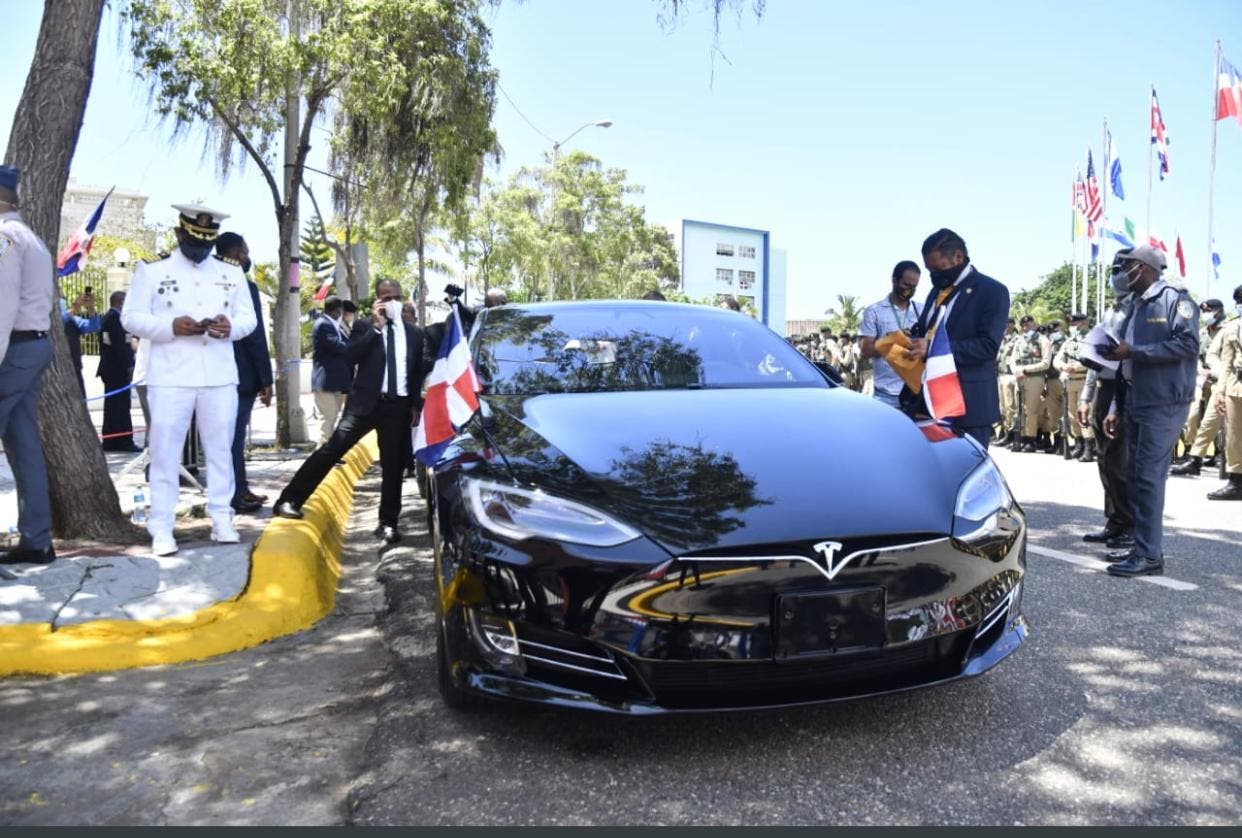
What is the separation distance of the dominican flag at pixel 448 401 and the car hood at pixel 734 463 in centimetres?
14

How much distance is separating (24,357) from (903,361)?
167 inches

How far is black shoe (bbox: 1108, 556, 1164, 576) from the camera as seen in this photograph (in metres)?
4.92

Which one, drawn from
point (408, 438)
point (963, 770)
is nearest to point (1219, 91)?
point (408, 438)

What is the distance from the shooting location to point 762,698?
2602 mm

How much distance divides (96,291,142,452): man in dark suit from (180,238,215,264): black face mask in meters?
6.60

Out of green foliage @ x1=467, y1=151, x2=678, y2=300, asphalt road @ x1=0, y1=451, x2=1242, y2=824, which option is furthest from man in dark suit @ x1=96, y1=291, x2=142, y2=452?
green foliage @ x1=467, y1=151, x2=678, y2=300

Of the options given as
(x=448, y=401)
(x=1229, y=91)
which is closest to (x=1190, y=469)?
(x=448, y=401)

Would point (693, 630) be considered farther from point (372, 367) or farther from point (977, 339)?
point (372, 367)

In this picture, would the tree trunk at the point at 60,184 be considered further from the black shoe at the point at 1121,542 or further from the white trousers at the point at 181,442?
the black shoe at the point at 1121,542

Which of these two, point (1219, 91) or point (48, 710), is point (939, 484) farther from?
point (1219, 91)

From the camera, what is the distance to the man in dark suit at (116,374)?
11094 millimetres

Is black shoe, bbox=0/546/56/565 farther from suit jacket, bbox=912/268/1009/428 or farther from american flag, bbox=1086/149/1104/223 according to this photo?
american flag, bbox=1086/149/1104/223

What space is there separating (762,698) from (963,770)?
1.94 ft

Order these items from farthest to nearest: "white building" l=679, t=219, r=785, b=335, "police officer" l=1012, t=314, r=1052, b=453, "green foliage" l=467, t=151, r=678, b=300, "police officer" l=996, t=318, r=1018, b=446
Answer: "white building" l=679, t=219, r=785, b=335
"green foliage" l=467, t=151, r=678, b=300
"police officer" l=996, t=318, r=1018, b=446
"police officer" l=1012, t=314, r=1052, b=453
